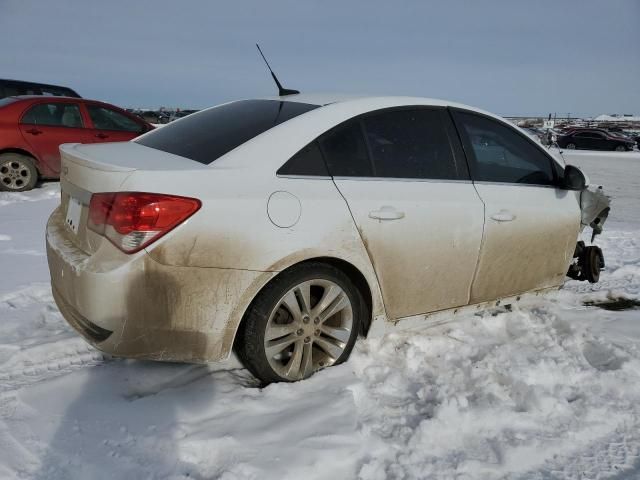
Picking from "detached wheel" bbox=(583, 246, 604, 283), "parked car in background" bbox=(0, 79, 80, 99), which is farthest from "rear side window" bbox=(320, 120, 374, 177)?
"parked car in background" bbox=(0, 79, 80, 99)

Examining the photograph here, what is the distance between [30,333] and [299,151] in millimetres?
2097

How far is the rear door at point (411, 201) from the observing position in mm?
2703

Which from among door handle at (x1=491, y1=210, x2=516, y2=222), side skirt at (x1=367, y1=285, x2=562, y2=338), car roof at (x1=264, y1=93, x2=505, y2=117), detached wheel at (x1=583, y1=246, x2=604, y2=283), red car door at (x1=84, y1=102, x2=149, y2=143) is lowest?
side skirt at (x1=367, y1=285, x2=562, y2=338)

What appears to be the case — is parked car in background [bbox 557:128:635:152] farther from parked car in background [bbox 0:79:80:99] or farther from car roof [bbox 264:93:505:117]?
car roof [bbox 264:93:505:117]

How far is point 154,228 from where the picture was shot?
7.15 ft

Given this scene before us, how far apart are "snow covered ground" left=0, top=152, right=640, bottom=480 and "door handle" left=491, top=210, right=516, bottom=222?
2.55 ft

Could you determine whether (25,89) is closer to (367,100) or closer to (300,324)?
(367,100)

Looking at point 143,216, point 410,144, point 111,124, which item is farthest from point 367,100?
point 111,124

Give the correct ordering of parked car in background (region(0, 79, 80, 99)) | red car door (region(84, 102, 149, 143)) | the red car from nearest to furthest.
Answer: the red car, red car door (region(84, 102, 149, 143)), parked car in background (region(0, 79, 80, 99))

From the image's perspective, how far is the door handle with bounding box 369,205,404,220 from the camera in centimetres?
268

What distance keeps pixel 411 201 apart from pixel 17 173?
7.14 metres

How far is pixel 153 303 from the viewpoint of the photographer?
222 cm

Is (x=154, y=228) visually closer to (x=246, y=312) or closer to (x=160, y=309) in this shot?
(x=160, y=309)

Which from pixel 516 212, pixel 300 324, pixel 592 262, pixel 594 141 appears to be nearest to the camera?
pixel 300 324
